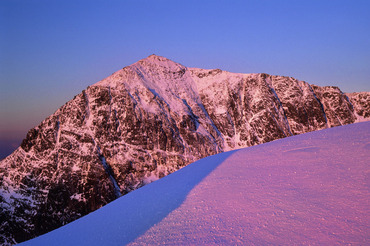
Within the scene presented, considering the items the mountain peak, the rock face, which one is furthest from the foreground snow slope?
the mountain peak

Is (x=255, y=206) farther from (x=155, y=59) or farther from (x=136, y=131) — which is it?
(x=155, y=59)

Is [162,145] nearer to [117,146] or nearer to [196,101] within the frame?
[117,146]

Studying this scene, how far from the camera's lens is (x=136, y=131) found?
113750mm

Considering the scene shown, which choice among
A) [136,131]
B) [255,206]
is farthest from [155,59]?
[255,206]

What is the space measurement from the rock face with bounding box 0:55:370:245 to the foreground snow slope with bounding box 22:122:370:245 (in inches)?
4043

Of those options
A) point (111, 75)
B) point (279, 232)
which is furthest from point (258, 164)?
point (111, 75)

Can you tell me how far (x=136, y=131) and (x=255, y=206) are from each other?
113613mm

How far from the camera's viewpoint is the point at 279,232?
251cm

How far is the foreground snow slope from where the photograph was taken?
2547 mm

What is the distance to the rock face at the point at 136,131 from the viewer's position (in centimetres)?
10156

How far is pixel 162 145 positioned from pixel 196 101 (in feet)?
113

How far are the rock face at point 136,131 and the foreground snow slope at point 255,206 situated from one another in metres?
103

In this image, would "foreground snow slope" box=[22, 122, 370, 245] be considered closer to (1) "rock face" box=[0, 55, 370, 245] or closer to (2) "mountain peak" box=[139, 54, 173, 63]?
(1) "rock face" box=[0, 55, 370, 245]

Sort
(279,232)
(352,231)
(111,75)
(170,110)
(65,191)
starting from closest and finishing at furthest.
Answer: (352,231) < (279,232) < (65,191) < (170,110) < (111,75)
